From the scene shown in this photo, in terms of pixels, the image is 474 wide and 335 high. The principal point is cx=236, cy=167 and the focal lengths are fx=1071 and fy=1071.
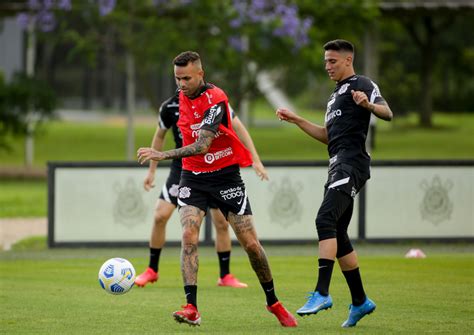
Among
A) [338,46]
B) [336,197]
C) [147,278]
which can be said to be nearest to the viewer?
[336,197]

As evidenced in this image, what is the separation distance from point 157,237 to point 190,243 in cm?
322

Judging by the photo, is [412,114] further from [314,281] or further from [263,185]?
[314,281]

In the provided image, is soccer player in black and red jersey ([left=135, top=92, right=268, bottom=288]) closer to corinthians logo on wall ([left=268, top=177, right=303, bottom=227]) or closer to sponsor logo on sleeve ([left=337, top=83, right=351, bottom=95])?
sponsor logo on sleeve ([left=337, top=83, right=351, bottom=95])

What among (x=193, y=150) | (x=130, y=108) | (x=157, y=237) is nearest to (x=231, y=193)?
(x=193, y=150)

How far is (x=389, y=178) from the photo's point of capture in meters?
15.8

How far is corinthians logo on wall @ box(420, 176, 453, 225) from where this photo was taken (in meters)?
15.9

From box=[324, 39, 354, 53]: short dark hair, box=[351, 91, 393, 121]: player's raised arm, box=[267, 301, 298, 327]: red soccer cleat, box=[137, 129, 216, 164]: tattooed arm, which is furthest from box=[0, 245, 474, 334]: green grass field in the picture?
box=[324, 39, 354, 53]: short dark hair

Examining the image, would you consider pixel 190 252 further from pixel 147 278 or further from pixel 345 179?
pixel 147 278

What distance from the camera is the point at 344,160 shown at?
8242 mm

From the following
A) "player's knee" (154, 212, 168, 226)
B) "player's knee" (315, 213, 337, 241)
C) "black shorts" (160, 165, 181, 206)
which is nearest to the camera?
"player's knee" (315, 213, 337, 241)

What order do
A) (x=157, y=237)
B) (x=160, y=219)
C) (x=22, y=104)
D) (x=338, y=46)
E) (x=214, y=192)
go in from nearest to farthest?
(x=338, y=46), (x=214, y=192), (x=160, y=219), (x=157, y=237), (x=22, y=104)

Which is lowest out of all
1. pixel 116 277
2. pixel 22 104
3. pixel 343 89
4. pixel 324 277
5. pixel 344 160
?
pixel 116 277

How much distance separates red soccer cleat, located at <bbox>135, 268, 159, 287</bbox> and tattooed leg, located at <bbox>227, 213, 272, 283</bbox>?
298 cm

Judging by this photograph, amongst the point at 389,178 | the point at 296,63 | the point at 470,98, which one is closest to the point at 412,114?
the point at 470,98
